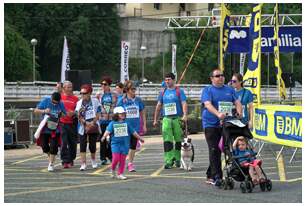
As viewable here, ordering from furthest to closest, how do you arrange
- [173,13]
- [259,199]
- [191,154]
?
1. [173,13]
2. [191,154]
3. [259,199]

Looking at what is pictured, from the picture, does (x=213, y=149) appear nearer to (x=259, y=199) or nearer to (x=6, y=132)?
(x=259, y=199)

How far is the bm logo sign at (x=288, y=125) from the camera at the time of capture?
45.8 feet

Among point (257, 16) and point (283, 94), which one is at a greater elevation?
point (257, 16)

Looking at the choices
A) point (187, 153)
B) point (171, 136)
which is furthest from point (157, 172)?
point (171, 136)

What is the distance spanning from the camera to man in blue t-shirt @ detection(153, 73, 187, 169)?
13.8 m

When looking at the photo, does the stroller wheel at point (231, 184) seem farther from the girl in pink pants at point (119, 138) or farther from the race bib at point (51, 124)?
the race bib at point (51, 124)

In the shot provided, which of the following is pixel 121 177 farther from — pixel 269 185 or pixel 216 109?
pixel 269 185

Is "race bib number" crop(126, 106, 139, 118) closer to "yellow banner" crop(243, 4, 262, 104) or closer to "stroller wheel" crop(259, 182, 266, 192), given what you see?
"yellow banner" crop(243, 4, 262, 104)

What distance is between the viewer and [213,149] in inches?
442

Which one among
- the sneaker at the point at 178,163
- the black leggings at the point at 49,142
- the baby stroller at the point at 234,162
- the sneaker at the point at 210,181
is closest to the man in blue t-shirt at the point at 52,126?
the black leggings at the point at 49,142

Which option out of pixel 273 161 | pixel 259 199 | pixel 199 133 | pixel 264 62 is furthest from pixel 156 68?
pixel 259 199

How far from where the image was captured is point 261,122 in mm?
15852

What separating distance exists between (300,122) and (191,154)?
2314 mm

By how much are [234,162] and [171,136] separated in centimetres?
333
